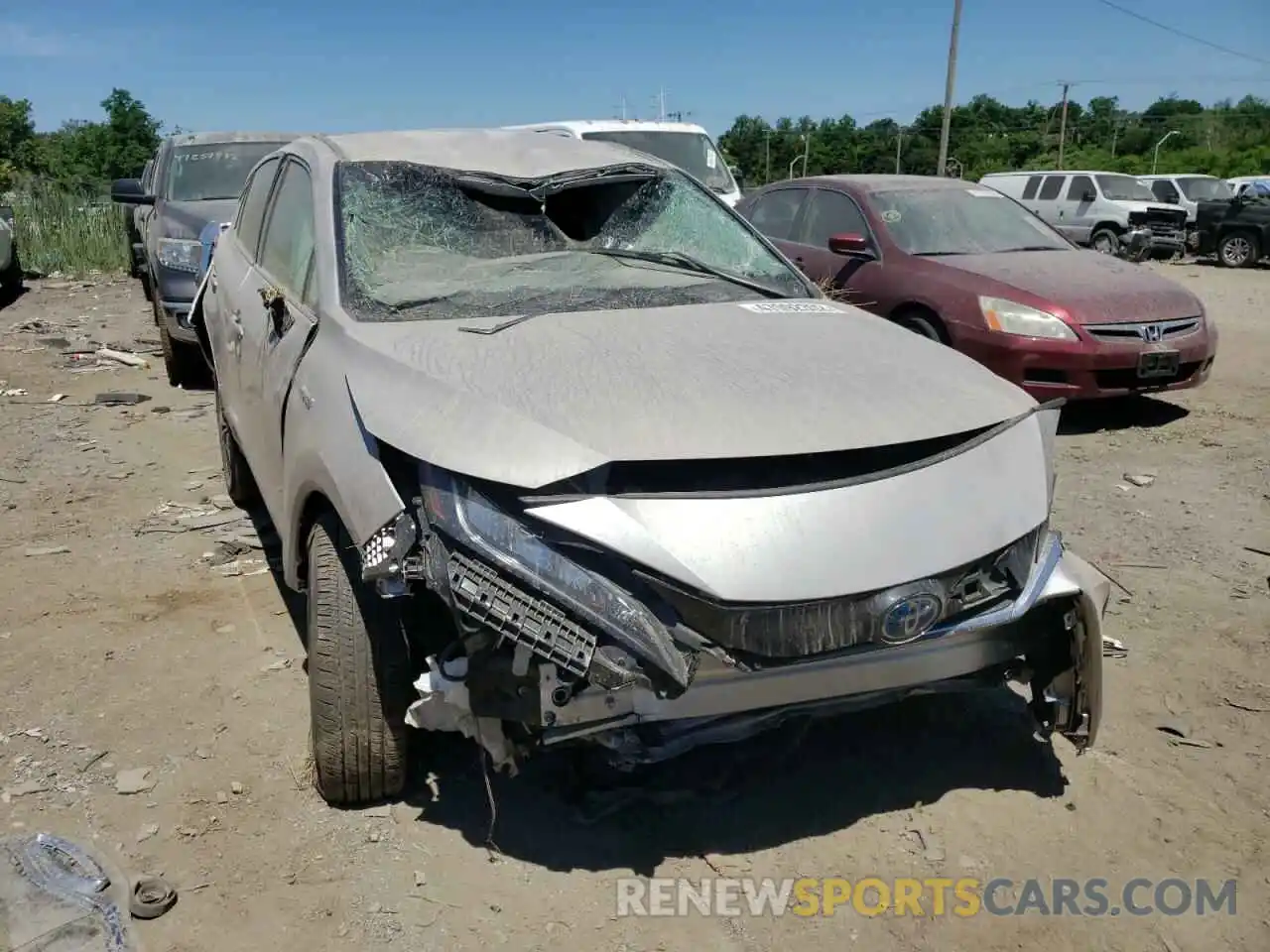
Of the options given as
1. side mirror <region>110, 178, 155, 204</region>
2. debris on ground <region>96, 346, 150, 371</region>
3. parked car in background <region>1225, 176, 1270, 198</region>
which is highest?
side mirror <region>110, 178, 155, 204</region>

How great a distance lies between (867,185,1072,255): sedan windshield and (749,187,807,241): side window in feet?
2.92

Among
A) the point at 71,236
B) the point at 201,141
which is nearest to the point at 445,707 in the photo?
the point at 201,141

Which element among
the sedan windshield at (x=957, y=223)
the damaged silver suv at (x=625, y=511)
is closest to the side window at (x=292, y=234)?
the damaged silver suv at (x=625, y=511)

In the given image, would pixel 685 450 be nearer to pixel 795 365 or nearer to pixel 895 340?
pixel 795 365

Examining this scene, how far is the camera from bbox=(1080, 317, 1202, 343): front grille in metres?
6.66

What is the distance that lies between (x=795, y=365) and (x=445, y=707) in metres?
1.24

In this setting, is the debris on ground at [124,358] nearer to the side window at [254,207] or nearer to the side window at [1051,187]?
the side window at [254,207]

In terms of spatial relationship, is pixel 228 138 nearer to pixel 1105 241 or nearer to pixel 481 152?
pixel 481 152

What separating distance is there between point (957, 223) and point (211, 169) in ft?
20.6

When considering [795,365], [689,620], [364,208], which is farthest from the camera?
[364,208]

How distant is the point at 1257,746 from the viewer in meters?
3.28

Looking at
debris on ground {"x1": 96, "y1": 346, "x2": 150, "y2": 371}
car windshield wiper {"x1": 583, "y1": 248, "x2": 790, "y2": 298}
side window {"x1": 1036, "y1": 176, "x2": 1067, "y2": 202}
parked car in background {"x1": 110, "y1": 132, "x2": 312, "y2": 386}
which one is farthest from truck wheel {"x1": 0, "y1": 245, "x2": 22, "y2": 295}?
side window {"x1": 1036, "y1": 176, "x2": 1067, "y2": 202}

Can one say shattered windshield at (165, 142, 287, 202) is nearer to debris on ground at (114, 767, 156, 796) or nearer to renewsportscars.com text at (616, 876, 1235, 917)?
debris on ground at (114, 767, 156, 796)

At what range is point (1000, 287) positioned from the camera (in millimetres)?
6836
